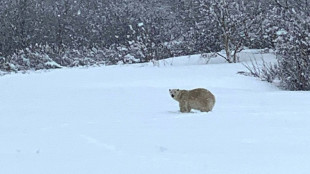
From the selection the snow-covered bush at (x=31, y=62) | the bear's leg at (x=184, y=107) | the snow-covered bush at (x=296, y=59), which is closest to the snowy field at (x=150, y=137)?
the bear's leg at (x=184, y=107)

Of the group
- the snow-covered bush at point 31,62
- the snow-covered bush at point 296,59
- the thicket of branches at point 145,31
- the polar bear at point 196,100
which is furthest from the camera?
the snow-covered bush at point 31,62

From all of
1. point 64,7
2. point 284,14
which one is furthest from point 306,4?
point 64,7

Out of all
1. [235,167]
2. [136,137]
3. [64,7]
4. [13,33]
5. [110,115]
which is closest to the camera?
[235,167]

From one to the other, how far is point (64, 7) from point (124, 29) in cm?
747

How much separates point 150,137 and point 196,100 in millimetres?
1788

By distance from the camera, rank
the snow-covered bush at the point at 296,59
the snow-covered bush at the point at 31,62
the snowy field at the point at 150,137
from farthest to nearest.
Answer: the snow-covered bush at the point at 31,62, the snow-covered bush at the point at 296,59, the snowy field at the point at 150,137

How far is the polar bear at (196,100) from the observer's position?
5293 mm

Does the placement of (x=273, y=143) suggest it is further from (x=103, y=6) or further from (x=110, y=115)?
(x=103, y=6)

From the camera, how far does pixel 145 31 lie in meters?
30.8

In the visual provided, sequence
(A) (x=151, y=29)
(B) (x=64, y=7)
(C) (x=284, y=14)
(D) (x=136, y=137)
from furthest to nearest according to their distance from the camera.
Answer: (B) (x=64, y=7) → (A) (x=151, y=29) → (C) (x=284, y=14) → (D) (x=136, y=137)

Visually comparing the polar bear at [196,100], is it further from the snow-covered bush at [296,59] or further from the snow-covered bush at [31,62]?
the snow-covered bush at [31,62]

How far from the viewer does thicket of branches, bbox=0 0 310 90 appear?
13938 millimetres

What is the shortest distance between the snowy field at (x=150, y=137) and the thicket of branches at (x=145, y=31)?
6078mm

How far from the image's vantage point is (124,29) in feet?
107
